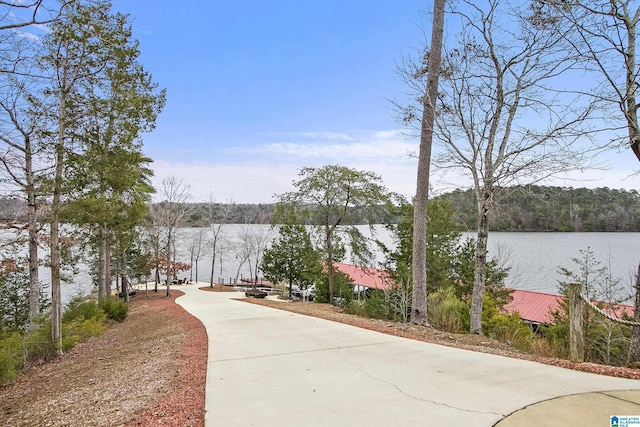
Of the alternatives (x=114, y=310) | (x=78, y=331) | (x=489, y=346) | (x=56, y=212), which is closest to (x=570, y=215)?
(x=489, y=346)

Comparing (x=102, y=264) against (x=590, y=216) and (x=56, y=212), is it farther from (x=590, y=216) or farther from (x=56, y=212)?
(x=590, y=216)

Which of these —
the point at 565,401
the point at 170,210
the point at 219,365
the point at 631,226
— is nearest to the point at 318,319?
the point at 219,365

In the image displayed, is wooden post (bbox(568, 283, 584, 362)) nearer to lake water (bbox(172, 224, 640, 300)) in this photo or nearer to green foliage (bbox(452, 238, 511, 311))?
lake water (bbox(172, 224, 640, 300))

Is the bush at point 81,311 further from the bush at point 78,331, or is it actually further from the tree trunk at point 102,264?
the tree trunk at point 102,264

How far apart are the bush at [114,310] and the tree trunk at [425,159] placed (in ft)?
42.0

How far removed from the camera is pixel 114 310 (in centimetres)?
1594

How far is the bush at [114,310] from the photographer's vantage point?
15.7m

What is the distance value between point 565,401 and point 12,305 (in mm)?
22780

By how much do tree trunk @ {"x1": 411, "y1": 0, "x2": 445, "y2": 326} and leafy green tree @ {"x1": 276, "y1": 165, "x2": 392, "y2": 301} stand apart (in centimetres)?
948

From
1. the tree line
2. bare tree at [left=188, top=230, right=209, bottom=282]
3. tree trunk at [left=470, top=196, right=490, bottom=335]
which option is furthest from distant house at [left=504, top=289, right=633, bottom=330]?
bare tree at [left=188, top=230, right=209, bottom=282]

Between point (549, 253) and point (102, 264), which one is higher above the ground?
point (102, 264)

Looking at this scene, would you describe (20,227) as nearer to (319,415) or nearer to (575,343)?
(319,415)

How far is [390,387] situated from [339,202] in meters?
15.4

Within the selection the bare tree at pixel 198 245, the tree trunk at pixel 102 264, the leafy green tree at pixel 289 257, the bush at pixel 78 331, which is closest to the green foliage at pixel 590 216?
the leafy green tree at pixel 289 257
